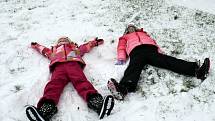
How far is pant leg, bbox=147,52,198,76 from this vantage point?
7746 mm

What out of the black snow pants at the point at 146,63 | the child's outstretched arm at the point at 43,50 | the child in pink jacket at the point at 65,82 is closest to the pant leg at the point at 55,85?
the child in pink jacket at the point at 65,82

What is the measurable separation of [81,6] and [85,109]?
20.4 feet

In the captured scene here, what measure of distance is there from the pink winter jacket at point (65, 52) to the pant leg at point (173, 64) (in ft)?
5.81

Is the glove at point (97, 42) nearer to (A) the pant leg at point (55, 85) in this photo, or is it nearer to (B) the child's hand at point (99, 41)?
(B) the child's hand at point (99, 41)

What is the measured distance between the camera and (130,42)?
899 cm

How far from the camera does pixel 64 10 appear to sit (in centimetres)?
1213

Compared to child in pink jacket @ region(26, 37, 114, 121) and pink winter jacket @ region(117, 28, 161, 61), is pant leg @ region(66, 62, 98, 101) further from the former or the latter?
pink winter jacket @ region(117, 28, 161, 61)

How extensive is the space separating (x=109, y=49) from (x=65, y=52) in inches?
63.2

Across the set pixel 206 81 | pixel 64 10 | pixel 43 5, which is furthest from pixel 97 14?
pixel 206 81

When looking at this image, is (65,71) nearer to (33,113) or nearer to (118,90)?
(118,90)

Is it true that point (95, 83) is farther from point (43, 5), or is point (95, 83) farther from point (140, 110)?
point (43, 5)

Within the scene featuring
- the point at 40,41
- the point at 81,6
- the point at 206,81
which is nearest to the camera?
the point at 206,81

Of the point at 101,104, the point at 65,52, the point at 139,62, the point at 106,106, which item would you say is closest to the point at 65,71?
the point at 65,52

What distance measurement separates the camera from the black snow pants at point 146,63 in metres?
7.53
